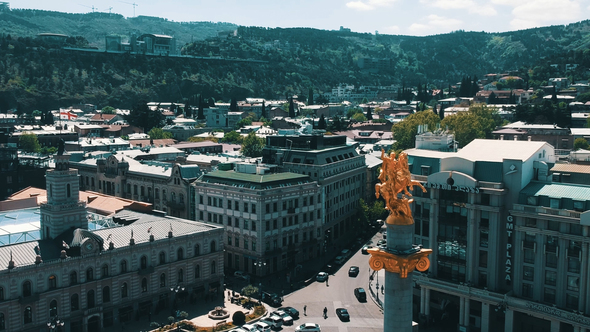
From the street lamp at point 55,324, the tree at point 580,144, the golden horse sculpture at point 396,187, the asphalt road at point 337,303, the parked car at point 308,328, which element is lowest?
the asphalt road at point 337,303

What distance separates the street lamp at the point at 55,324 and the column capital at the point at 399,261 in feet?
140

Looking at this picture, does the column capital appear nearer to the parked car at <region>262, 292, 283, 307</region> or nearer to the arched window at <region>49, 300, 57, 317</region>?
the arched window at <region>49, 300, 57, 317</region>

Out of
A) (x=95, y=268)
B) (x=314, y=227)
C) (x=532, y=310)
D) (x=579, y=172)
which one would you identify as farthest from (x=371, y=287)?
(x=95, y=268)

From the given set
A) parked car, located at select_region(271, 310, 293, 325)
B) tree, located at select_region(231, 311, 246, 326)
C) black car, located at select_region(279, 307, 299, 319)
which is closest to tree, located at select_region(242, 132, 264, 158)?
black car, located at select_region(279, 307, 299, 319)

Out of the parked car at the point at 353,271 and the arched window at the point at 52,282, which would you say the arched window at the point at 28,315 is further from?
the parked car at the point at 353,271

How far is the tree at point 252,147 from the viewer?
545 feet

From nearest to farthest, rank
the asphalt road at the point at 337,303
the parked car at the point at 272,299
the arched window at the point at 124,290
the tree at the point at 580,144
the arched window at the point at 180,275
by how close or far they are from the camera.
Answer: the arched window at the point at 124,290
the asphalt road at the point at 337,303
the arched window at the point at 180,275
the parked car at the point at 272,299
the tree at the point at 580,144

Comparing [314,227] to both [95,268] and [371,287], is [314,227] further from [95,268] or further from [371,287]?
[95,268]

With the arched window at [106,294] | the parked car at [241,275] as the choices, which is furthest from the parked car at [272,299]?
the arched window at [106,294]

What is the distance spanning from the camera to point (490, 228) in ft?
240

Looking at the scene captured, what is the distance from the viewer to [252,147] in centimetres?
16838

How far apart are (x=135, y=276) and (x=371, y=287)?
33289mm

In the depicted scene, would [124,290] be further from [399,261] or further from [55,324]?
[399,261]

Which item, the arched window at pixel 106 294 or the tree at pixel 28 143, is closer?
the arched window at pixel 106 294
